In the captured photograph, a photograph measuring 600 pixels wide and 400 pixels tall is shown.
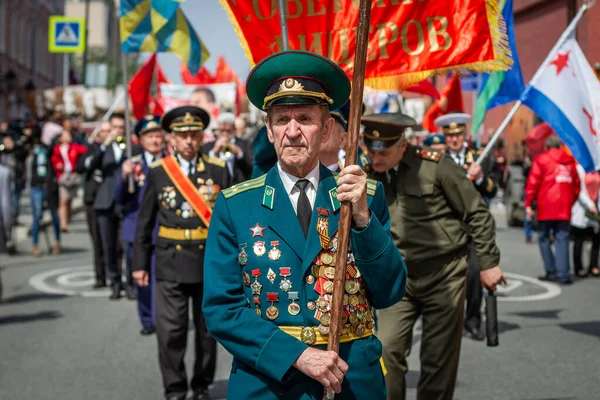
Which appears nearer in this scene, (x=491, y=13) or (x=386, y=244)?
(x=386, y=244)

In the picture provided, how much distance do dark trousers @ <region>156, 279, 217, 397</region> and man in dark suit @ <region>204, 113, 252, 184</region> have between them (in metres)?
1.56

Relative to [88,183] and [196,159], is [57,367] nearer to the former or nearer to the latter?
[196,159]

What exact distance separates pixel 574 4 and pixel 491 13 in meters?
17.9

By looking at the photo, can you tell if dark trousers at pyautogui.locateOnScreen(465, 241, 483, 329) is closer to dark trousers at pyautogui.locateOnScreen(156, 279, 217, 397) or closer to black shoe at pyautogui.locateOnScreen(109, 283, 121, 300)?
dark trousers at pyautogui.locateOnScreen(156, 279, 217, 397)

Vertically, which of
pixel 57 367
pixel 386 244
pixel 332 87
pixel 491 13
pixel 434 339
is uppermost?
pixel 491 13

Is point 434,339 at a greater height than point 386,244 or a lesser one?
lesser

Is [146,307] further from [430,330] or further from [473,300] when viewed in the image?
[430,330]

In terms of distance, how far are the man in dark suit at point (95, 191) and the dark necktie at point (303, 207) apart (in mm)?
8041

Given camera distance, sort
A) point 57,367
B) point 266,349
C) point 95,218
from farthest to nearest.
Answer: point 95,218
point 57,367
point 266,349

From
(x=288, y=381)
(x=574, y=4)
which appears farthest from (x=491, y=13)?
(x=574, y=4)

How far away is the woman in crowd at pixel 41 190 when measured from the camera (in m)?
14.2

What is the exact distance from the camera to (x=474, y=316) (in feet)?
26.4

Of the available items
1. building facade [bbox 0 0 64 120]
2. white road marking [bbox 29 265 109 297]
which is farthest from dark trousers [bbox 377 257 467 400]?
building facade [bbox 0 0 64 120]

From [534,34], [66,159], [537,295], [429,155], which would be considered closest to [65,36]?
[66,159]
